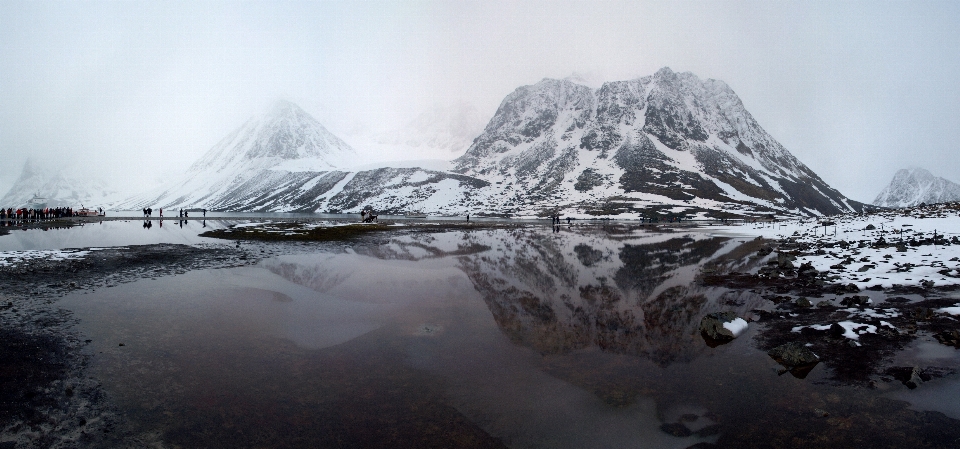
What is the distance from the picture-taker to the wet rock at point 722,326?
563 inches

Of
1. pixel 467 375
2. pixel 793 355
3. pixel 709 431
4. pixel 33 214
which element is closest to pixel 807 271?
pixel 793 355

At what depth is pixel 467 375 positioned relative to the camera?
11.0m

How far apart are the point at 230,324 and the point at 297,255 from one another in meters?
21.1

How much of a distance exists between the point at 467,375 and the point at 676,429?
197 inches

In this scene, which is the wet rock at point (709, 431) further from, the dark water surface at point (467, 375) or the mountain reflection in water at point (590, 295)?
the mountain reflection in water at point (590, 295)

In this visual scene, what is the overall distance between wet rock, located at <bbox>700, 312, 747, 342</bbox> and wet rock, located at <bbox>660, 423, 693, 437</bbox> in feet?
21.6

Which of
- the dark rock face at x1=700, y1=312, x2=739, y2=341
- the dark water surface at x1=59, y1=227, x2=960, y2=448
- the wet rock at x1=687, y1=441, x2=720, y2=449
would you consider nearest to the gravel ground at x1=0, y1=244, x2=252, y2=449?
the dark water surface at x1=59, y1=227, x2=960, y2=448

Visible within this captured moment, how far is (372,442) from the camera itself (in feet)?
26.1

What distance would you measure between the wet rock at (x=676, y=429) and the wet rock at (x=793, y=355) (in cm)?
532

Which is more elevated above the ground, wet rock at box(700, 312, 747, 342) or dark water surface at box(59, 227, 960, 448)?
wet rock at box(700, 312, 747, 342)

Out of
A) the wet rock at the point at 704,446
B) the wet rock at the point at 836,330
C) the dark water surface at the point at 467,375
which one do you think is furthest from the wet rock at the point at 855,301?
the wet rock at the point at 704,446

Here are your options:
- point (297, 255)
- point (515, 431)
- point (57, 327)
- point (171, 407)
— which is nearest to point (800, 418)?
point (515, 431)

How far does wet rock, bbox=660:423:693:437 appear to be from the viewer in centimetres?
844

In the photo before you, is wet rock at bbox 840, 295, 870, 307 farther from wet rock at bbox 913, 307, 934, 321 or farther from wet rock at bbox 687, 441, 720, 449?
wet rock at bbox 687, 441, 720, 449
